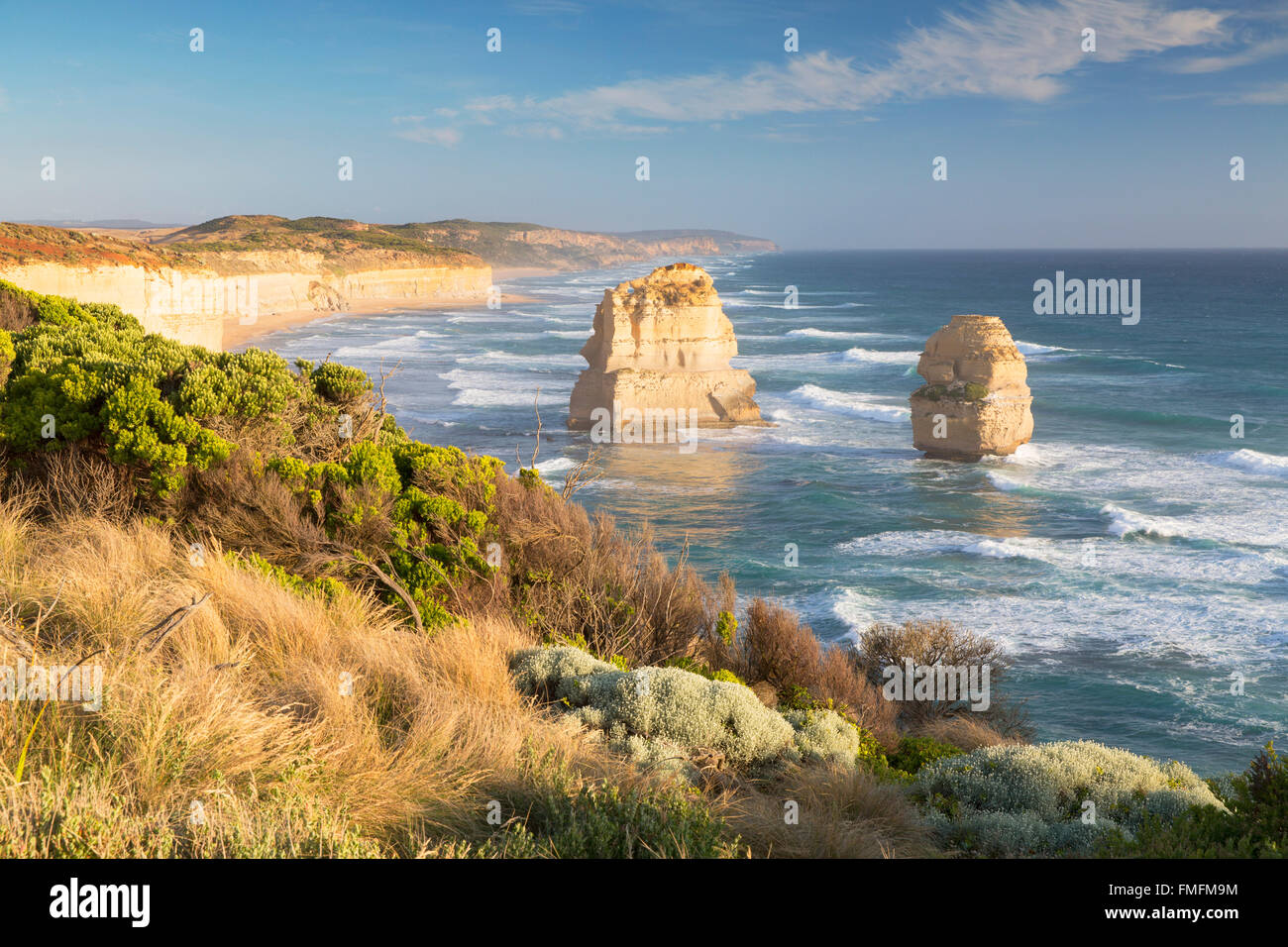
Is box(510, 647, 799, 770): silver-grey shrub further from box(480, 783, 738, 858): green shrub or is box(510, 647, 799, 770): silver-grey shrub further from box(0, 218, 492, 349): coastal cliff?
box(0, 218, 492, 349): coastal cliff

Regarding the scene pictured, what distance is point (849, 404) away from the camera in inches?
1748

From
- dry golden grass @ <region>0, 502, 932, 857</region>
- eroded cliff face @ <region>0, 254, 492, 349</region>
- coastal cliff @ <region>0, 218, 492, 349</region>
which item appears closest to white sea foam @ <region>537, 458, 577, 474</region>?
eroded cliff face @ <region>0, 254, 492, 349</region>

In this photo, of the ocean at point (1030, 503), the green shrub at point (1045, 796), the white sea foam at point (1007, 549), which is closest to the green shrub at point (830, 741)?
the green shrub at point (1045, 796)

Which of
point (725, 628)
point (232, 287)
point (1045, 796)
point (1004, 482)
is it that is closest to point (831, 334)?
point (232, 287)

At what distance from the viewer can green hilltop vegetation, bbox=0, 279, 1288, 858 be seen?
4.16 metres

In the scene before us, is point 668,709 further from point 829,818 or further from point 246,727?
point 246,727

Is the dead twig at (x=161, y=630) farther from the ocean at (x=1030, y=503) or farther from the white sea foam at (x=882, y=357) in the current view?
the white sea foam at (x=882, y=357)

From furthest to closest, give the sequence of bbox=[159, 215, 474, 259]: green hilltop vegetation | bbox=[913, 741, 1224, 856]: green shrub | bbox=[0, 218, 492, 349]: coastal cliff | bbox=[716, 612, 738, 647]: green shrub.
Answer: bbox=[159, 215, 474, 259]: green hilltop vegetation
bbox=[0, 218, 492, 349]: coastal cliff
bbox=[716, 612, 738, 647]: green shrub
bbox=[913, 741, 1224, 856]: green shrub

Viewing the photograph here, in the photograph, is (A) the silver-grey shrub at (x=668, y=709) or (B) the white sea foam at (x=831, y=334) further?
(B) the white sea foam at (x=831, y=334)

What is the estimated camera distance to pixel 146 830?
3686 millimetres

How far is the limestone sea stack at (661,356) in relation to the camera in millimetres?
36531

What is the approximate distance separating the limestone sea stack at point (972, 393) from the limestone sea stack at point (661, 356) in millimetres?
8314

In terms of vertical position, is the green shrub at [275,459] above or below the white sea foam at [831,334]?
below

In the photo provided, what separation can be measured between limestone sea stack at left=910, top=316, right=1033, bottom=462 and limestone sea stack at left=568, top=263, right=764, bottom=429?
8.31 meters
